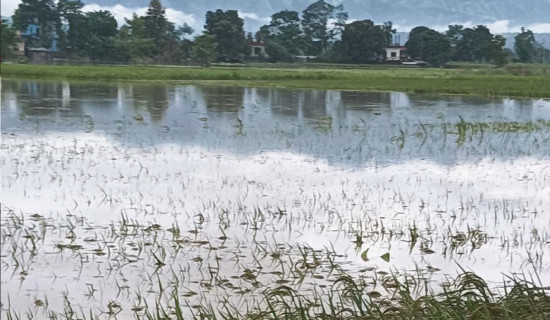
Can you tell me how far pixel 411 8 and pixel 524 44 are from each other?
3653cm

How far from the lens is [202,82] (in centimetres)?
2809

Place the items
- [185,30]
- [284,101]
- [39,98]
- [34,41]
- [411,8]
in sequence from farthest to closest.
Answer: [411,8], [185,30], [34,41], [284,101], [39,98]

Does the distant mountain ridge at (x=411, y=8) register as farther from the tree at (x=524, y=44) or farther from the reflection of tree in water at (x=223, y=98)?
the reflection of tree in water at (x=223, y=98)

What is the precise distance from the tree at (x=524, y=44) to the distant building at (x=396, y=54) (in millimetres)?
6248

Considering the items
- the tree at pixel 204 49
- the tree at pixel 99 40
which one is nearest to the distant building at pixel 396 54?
the tree at pixel 204 49

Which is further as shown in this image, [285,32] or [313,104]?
[285,32]

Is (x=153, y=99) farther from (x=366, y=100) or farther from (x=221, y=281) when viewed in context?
(x=221, y=281)

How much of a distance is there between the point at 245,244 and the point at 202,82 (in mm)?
23154

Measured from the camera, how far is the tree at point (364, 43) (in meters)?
45.5

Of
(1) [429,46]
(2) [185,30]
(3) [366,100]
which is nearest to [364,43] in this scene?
(1) [429,46]

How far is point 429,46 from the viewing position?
4503 centimetres

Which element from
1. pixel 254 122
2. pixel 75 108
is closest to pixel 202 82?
pixel 75 108

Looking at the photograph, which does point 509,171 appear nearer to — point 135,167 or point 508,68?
point 135,167

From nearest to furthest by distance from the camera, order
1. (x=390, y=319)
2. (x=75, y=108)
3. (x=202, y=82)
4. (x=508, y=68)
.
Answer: (x=390, y=319) < (x=75, y=108) < (x=202, y=82) < (x=508, y=68)
